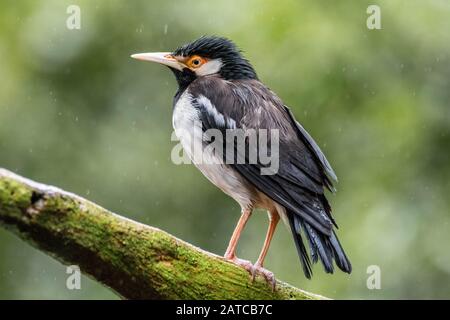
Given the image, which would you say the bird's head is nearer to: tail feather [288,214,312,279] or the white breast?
the white breast

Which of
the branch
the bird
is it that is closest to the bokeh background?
the bird

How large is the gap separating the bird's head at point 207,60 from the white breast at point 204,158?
389mm

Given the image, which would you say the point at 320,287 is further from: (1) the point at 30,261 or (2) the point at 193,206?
(1) the point at 30,261

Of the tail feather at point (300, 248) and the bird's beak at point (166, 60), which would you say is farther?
the bird's beak at point (166, 60)

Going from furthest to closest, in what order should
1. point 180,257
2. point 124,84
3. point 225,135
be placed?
point 124,84 → point 225,135 → point 180,257

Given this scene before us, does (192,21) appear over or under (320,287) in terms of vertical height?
over

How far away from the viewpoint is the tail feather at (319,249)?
5.00 m

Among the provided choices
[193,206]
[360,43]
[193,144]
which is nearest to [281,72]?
[360,43]

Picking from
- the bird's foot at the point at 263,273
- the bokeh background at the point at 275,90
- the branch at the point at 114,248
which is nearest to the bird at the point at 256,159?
the bird's foot at the point at 263,273

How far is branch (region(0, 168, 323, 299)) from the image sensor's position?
3.90m

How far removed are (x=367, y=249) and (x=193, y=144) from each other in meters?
2.14

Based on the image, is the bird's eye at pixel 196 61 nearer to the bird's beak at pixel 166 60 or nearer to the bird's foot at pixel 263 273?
the bird's beak at pixel 166 60

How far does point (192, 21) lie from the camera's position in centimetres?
817

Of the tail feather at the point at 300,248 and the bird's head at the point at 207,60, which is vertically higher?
the bird's head at the point at 207,60
